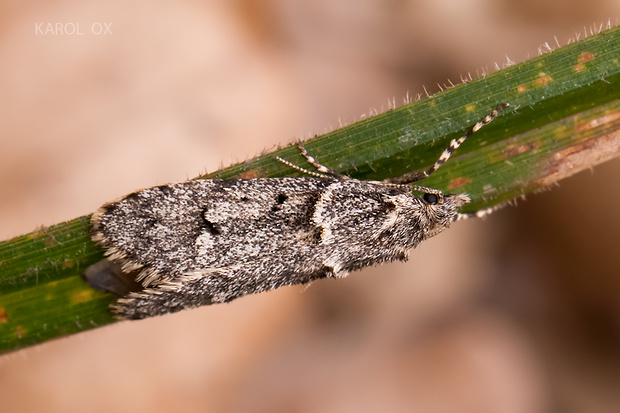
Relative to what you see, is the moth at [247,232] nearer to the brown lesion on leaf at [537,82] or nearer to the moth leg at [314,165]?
the moth leg at [314,165]

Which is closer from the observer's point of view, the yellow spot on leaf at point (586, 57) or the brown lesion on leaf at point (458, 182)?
the yellow spot on leaf at point (586, 57)

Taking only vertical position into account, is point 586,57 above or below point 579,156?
above

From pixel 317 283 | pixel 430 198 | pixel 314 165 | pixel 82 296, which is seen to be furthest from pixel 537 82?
pixel 82 296

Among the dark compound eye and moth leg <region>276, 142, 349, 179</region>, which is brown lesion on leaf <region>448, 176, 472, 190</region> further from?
moth leg <region>276, 142, 349, 179</region>

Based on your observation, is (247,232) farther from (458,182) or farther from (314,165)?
(458,182)

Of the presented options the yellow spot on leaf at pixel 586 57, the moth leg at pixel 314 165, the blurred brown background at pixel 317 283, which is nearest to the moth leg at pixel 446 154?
the moth leg at pixel 314 165

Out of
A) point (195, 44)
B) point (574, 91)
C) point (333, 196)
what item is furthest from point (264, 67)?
point (574, 91)
